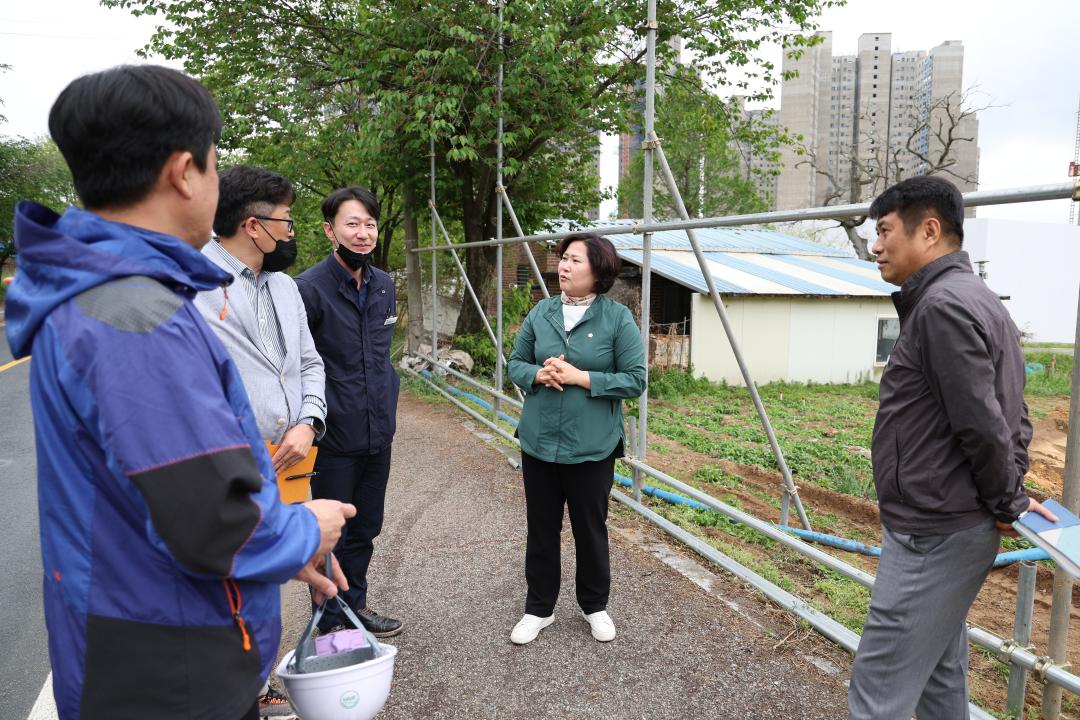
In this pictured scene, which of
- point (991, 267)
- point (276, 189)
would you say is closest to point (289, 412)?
point (276, 189)

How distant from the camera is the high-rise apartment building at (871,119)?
1873 cm

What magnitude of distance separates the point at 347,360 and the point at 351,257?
458mm

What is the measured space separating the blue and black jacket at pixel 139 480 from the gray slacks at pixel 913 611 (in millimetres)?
1670

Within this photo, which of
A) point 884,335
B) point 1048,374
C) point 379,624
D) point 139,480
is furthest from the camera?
point 884,335

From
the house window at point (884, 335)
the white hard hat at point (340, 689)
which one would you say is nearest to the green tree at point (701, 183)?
the house window at point (884, 335)

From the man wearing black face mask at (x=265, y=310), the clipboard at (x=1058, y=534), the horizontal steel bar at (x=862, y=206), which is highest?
the horizontal steel bar at (x=862, y=206)

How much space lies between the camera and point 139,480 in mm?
1146

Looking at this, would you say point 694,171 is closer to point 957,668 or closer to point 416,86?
point 416,86

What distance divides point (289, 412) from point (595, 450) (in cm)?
133

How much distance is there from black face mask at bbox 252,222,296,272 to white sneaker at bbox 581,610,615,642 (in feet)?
6.91

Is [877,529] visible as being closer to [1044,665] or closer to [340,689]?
[1044,665]

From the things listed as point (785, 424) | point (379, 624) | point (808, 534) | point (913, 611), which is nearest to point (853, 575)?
point (913, 611)

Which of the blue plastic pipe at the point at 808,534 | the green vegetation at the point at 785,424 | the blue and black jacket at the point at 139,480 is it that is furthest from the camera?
the green vegetation at the point at 785,424

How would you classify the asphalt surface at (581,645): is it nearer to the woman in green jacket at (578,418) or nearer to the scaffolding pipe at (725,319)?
the woman in green jacket at (578,418)
